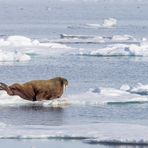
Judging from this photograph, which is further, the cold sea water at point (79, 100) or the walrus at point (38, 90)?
the walrus at point (38, 90)

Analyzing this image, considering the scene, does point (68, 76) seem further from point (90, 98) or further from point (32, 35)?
point (32, 35)

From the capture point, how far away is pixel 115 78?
20.6 metres

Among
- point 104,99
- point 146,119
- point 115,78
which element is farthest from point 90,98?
point 115,78

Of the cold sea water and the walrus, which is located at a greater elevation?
the walrus

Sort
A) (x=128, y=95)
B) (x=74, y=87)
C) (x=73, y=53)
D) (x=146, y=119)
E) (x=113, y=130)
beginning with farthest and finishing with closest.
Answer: (x=73, y=53), (x=74, y=87), (x=128, y=95), (x=146, y=119), (x=113, y=130)

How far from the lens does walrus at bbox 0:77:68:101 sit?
15.4 m

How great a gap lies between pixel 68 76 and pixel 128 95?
5166 millimetres

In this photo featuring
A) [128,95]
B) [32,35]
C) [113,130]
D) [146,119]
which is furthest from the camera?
[32,35]

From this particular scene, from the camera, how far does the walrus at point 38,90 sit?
15367 millimetres

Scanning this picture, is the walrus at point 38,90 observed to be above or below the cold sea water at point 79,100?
above

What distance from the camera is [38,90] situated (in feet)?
50.6

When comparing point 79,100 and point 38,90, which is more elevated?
point 38,90

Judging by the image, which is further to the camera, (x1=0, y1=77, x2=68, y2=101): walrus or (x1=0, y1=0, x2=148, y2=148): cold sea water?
(x1=0, y1=77, x2=68, y2=101): walrus

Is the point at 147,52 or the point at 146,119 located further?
the point at 147,52
